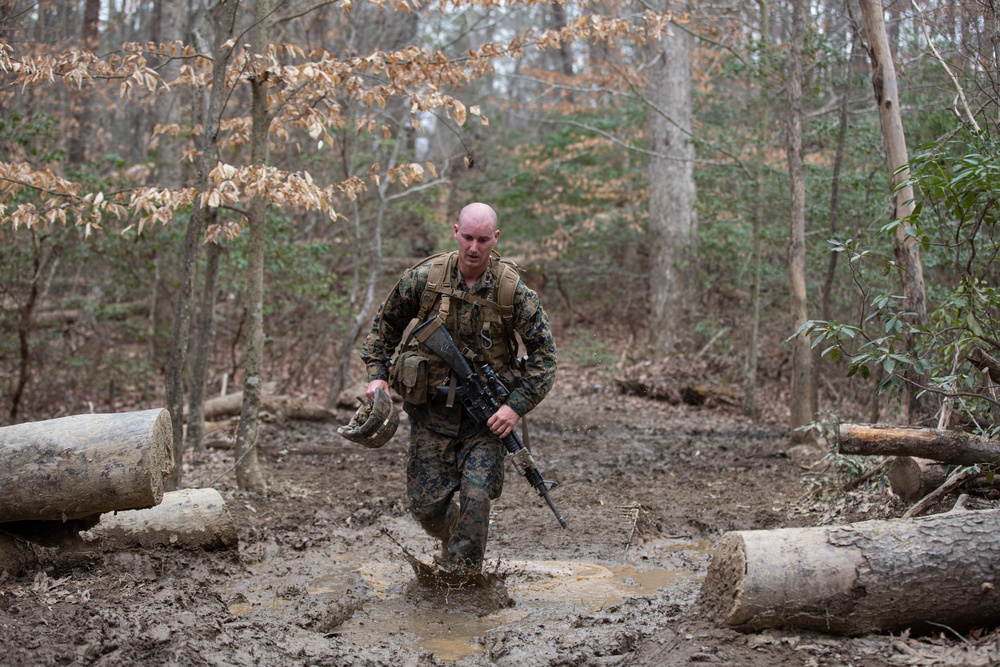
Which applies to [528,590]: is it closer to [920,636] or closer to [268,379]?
[920,636]

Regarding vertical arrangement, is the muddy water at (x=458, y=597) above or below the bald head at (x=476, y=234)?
below

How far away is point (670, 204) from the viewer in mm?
16672

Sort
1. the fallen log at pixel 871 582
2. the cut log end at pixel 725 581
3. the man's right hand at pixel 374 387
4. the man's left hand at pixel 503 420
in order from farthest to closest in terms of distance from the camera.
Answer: the man's right hand at pixel 374 387, the man's left hand at pixel 503 420, the cut log end at pixel 725 581, the fallen log at pixel 871 582

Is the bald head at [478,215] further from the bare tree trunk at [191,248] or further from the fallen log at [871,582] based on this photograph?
the bare tree trunk at [191,248]

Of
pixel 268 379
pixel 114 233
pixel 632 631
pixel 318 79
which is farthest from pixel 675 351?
pixel 632 631

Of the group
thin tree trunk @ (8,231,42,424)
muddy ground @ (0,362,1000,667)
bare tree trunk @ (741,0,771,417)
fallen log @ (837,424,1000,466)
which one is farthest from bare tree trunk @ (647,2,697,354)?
fallen log @ (837,424,1000,466)

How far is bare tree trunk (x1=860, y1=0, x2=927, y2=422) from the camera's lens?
20.9ft

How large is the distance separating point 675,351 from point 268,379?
770cm

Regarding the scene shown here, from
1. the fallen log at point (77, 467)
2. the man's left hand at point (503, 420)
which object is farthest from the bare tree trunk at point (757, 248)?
the fallen log at point (77, 467)

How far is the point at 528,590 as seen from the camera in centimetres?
523

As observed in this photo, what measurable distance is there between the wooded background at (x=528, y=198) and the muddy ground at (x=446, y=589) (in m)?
1.08

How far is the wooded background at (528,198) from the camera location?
639cm

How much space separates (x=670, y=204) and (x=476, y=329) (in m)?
12.3

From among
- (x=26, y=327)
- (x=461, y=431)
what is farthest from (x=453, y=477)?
(x=26, y=327)
